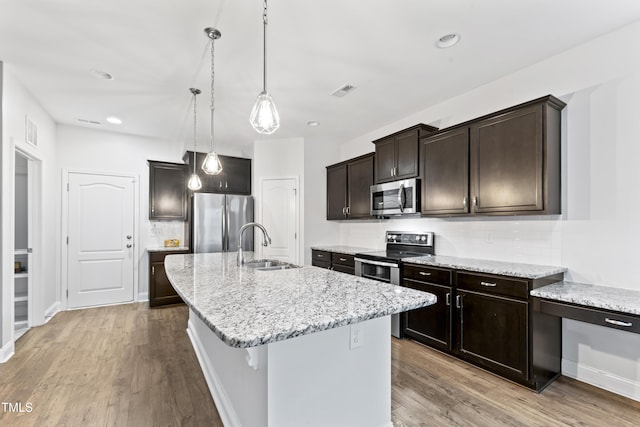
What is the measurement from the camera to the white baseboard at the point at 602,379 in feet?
7.25

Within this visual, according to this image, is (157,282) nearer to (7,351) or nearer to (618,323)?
(7,351)

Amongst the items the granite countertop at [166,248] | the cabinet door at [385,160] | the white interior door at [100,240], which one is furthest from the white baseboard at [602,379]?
the white interior door at [100,240]

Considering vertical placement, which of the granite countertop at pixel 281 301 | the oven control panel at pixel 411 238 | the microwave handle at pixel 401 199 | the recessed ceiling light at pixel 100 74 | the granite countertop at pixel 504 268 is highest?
the recessed ceiling light at pixel 100 74

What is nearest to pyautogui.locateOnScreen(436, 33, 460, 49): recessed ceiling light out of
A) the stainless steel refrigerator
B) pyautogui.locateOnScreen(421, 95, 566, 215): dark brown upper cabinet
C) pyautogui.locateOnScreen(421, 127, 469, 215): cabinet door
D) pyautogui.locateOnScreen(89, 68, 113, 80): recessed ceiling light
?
pyautogui.locateOnScreen(421, 95, 566, 215): dark brown upper cabinet

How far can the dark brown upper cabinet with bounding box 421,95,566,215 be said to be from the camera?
2484mm

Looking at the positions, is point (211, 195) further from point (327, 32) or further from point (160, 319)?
point (327, 32)

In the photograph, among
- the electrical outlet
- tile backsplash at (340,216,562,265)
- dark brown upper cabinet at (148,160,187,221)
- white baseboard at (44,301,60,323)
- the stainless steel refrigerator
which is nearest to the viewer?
the electrical outlet

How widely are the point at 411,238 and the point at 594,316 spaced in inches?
81.8

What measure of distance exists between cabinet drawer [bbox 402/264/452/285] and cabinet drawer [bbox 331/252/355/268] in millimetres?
977

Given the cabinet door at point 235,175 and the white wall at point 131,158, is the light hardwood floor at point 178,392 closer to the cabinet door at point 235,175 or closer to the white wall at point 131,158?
the white wall at point 131,158

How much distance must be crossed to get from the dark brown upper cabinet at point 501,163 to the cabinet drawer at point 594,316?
2.42 feet

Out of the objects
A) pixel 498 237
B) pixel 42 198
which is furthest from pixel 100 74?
pixel 498 237

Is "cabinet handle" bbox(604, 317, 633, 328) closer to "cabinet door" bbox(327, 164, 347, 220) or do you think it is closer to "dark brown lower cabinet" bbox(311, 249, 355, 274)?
"dark brown lower cabinet" bbox(311, 249, 355, 274)

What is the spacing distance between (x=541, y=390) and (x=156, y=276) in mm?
4805
